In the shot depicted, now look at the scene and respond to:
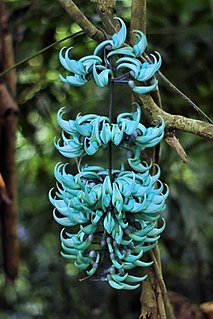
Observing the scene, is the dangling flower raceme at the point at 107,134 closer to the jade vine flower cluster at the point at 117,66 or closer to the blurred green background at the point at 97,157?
the jade vine flower cluster at the point at 117,66

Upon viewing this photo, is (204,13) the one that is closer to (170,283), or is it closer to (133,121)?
(170,283)

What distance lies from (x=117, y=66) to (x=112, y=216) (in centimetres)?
17

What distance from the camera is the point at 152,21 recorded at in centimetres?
175

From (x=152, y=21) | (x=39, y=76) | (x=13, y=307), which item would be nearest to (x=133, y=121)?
(x=152, y=21)

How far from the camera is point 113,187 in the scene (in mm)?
727

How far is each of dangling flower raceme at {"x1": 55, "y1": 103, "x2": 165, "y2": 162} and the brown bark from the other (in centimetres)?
72

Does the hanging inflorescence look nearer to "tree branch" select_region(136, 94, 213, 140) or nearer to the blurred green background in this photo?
"tree branch" select_region(136, 94, 213, 140)

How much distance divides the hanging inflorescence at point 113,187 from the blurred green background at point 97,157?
79 centimetres

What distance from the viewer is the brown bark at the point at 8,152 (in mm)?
1497

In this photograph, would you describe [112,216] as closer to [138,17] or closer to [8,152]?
[138,17]

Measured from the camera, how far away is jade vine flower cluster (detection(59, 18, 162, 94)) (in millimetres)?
753

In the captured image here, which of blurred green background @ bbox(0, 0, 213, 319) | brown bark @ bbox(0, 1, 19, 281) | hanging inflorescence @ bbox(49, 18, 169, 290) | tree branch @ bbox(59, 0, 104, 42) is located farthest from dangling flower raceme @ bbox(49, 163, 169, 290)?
blurred green background @ bbox(0, 0, 213, 319)

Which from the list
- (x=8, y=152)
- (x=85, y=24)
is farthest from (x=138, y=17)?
(x=8, y=152)

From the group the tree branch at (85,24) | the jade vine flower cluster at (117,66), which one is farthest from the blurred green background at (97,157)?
the jade vine flower cluster at (117,66)
